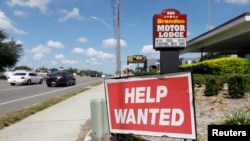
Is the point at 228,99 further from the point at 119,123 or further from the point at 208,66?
the point at 208,66

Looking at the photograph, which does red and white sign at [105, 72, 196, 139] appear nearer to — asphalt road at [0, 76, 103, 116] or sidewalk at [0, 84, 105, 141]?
sidewalk at [0, 84, 105, 141]

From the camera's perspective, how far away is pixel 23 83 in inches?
1617

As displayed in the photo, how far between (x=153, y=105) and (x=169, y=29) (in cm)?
909

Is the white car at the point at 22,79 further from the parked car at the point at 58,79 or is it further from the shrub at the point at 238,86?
the shrub at the point at 238,86

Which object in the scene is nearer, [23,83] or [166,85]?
[166,85]

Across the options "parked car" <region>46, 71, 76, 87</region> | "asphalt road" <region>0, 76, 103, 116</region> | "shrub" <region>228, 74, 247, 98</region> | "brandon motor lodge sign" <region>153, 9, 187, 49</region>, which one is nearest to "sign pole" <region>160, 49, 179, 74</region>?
"brandon motor lodge sign" <region>153, 9, 187, 49</region>

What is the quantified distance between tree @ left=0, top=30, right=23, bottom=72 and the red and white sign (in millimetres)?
55637

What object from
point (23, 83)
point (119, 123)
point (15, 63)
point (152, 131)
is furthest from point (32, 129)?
point (15, 63)

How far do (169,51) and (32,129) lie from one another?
7.26m

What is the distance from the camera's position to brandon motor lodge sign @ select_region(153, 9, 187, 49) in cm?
1392

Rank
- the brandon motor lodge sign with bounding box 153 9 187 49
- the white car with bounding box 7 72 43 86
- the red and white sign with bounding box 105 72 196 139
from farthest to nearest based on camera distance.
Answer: the white car with bounding box 7 72 43 86
the brandon motor lodge sign with bounding box 153 9 187 49
the red and white sign with bounding box 105 72 196 139

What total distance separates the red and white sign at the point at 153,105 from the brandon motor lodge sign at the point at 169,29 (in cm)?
798

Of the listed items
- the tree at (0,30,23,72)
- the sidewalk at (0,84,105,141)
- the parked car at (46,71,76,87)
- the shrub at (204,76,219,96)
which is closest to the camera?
the sidewalk at (0,84,105,141)

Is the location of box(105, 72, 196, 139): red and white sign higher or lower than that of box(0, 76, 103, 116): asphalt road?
higher
